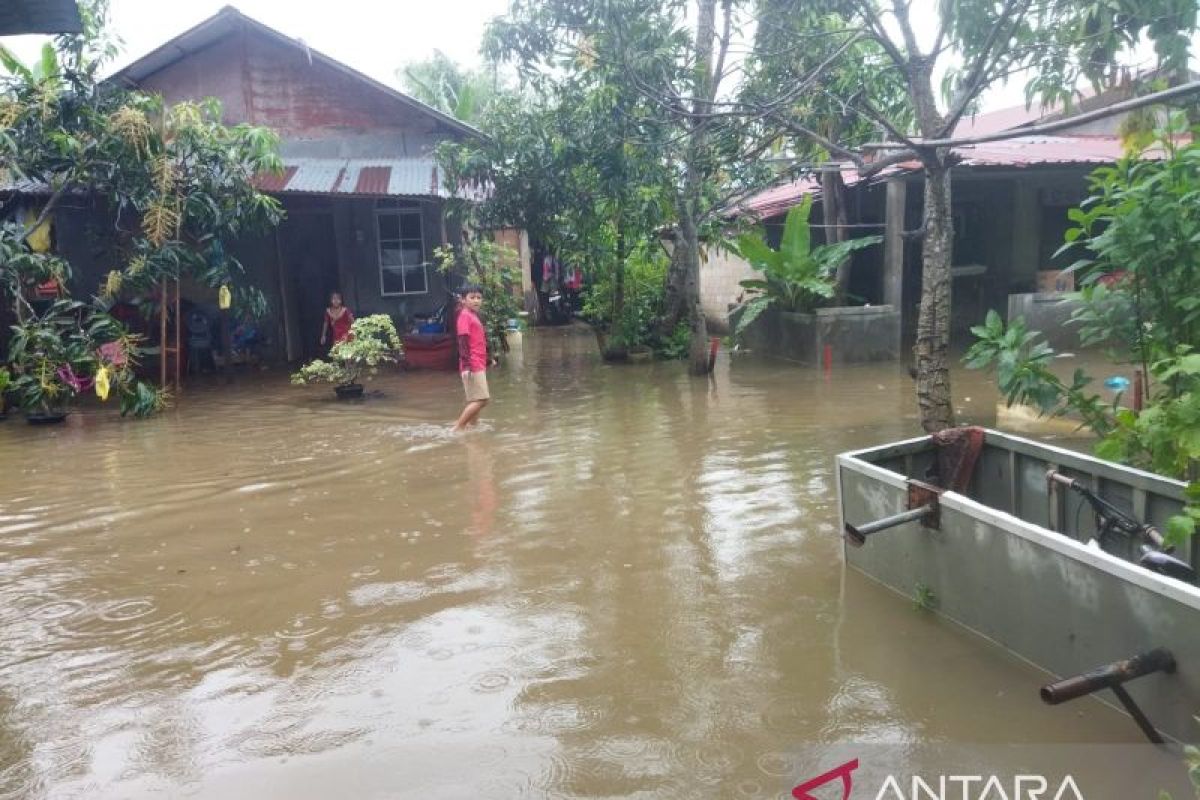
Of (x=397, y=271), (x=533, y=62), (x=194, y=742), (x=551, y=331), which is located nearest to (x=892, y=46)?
(x=533, y=62)

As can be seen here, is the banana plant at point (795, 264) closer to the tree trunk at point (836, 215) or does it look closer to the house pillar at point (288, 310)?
the tree trunk at point (836, 215)

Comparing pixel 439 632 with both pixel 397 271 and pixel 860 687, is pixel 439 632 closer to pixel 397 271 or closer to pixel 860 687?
pixel 860 687

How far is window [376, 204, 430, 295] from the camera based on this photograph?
51.2 ft

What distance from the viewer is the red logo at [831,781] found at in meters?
3.27

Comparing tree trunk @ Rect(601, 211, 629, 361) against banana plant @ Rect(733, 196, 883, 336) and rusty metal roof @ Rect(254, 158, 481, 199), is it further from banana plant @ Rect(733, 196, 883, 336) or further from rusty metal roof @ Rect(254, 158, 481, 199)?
rusty metal roof @ Rect(254, 158, 481, 199)

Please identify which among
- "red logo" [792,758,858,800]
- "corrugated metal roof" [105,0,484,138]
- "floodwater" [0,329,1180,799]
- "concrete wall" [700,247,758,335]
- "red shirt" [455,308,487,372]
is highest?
"corrugated metal roof" [105,0,484,138]

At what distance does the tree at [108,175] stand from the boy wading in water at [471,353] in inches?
154

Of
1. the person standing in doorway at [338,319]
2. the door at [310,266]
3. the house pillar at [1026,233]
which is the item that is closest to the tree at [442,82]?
the door at [310,266]

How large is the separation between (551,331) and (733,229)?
24.8ft

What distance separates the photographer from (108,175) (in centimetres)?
1105

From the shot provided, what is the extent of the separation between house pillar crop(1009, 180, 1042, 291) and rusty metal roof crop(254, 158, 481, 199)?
352 inches

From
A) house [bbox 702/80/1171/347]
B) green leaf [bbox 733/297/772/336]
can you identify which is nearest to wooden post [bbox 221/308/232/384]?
green leaf [bbox 733/297/772/336]

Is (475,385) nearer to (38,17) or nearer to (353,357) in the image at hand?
(353,357)

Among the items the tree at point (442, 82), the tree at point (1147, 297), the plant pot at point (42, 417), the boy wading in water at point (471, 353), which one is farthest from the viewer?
the tree at point (442, 82)
